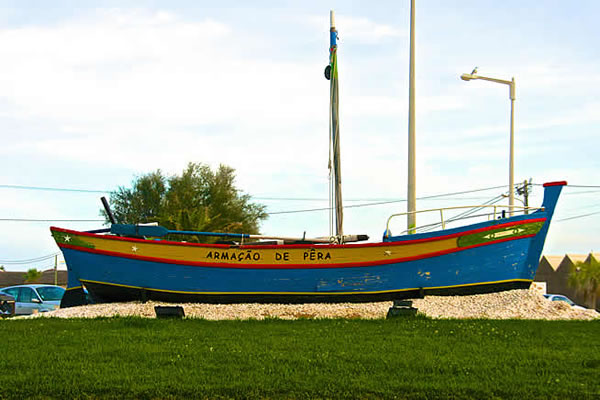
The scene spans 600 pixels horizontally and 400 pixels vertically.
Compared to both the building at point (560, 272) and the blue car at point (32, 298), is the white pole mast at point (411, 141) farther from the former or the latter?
the building at point (560, 272)

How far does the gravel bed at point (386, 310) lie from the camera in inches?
609

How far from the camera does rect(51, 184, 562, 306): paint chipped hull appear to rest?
16.2m

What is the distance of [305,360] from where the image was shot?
30.0 feet

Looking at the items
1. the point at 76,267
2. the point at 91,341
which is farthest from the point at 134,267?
the point at 91,341

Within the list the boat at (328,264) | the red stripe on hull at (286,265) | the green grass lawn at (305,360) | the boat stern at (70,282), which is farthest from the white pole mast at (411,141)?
the boat stern at (70,282)

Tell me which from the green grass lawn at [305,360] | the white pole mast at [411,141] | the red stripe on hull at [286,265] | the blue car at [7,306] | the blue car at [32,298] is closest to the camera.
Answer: the green grass lawn at [305,360]

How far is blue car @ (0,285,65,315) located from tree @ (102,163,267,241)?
21.2 meters

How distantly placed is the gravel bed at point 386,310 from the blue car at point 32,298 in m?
5.95

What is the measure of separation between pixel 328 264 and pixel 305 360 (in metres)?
7.50

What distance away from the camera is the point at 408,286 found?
16.5 meters

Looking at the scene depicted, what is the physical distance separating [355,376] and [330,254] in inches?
327

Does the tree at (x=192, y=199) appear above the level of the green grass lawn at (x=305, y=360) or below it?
above

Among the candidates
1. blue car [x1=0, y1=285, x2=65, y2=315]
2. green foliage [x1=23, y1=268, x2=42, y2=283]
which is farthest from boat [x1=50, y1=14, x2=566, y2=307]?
green foliage [x1=23, y1=268, x2=42, y2=283]

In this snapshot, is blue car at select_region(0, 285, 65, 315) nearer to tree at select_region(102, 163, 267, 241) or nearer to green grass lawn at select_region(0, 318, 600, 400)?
Answer: green grass lawn at select_region(0, 318, 600, 400)
